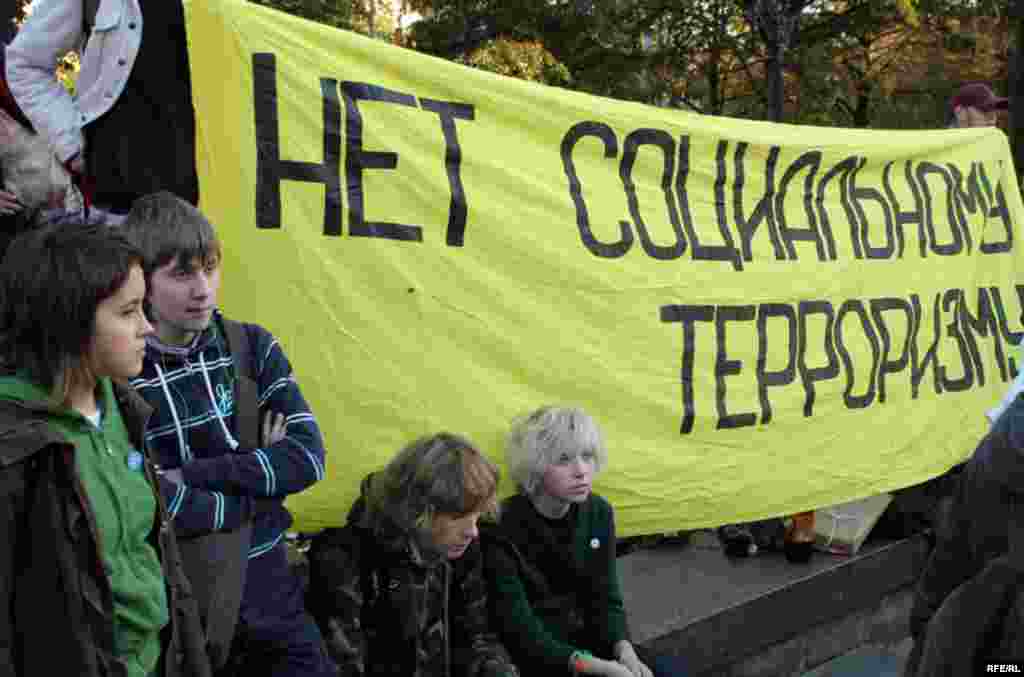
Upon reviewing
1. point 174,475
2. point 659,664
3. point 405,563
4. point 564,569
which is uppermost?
point 174,475

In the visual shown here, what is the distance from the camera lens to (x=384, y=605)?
8.79ft

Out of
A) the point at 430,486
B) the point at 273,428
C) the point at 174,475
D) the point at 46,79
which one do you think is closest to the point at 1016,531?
the point at 430,486

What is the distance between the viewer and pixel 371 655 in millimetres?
2693

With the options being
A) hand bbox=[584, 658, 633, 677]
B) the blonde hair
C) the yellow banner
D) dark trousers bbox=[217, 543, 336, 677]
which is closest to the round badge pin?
dark trousers bbox=[217, 543, 336, 677]

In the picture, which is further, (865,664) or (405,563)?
(865,664)

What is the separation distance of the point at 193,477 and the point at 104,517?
328 mm

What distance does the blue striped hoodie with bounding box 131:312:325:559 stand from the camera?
7.00 feet

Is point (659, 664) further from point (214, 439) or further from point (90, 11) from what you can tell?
point (90, 11)

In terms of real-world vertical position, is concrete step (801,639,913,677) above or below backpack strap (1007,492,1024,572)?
below

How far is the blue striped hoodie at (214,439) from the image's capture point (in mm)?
2135

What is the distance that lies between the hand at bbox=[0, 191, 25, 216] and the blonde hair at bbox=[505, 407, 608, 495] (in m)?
1.45

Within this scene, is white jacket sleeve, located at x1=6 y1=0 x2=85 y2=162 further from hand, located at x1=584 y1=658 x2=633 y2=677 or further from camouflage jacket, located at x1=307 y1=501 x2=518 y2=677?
hand, located at x1=584 y1=658 x2=633 y2=677

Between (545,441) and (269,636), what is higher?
(545,441)

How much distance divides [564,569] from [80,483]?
1.67 m
